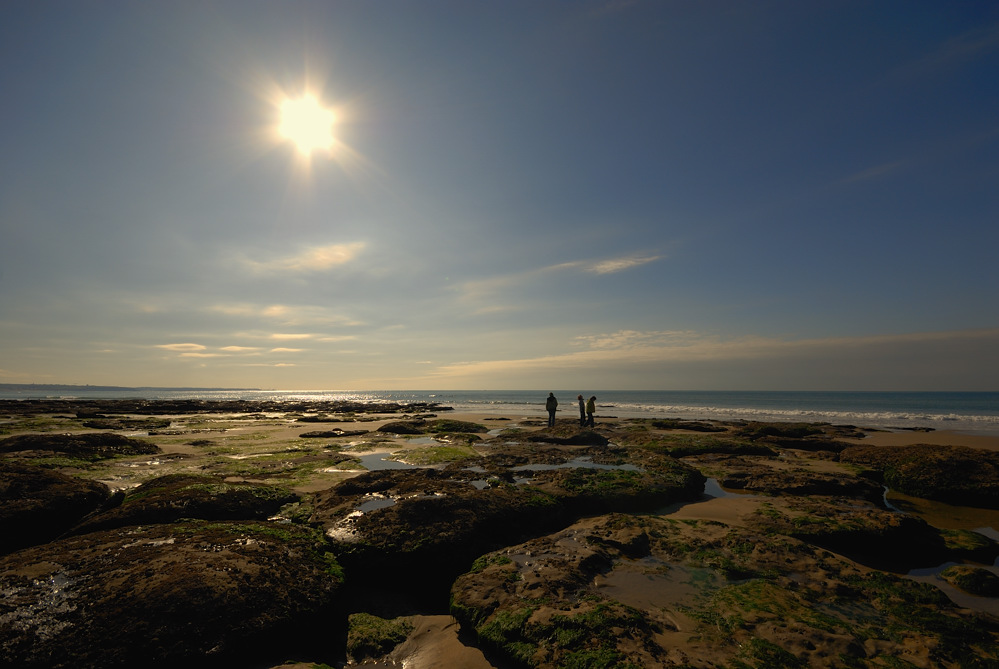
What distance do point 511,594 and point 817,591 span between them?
14.8 ft

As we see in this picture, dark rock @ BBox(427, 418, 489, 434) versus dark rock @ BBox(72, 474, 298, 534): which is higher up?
dark rock @ BBox(72, 474, 298, 534)

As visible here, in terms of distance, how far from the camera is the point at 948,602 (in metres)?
5.69

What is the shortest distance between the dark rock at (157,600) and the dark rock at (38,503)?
1.92m

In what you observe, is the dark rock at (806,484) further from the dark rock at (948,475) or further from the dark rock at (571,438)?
the dark rock at (571,438)

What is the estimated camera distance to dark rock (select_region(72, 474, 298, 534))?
7832mm

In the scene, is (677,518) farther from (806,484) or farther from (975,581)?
(806,484)

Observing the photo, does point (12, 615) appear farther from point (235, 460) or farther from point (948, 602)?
point (235, 460)

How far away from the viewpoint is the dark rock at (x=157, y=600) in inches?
168

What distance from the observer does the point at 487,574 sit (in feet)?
21.1

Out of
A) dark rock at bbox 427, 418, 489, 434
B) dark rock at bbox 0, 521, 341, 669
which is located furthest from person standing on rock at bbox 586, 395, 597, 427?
dark rock at bbox 0, 521, 341, 669

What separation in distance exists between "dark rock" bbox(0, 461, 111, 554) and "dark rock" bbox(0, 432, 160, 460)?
9.05 m

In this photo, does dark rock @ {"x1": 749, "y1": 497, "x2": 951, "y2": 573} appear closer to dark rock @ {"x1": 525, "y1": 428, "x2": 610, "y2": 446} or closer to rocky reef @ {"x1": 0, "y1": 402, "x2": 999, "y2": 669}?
rocky reef @ {"x1": 0, "y1": 402, "x2": 999, "y2": 669}

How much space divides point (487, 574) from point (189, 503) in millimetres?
6584

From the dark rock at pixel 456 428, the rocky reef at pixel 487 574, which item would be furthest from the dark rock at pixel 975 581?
the dark rock at pixel 456 428
